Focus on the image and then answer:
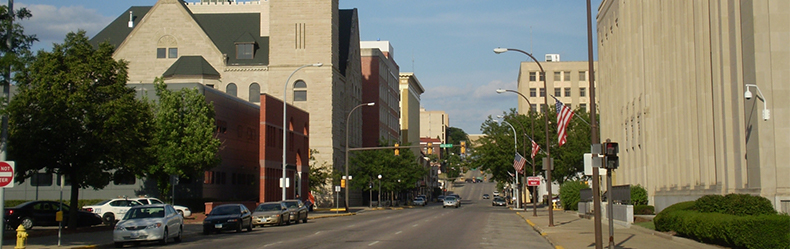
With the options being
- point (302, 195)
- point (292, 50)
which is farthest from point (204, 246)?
point (292, 50)

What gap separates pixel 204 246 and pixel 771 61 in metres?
18.7

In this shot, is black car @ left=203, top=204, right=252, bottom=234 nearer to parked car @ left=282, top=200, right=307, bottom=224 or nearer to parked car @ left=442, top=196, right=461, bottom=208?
parked car @ left=282, top=200, right=307, bottom=224

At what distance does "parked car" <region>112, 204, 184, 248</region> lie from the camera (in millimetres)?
23562

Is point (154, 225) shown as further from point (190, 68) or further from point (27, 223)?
point (190, 68)

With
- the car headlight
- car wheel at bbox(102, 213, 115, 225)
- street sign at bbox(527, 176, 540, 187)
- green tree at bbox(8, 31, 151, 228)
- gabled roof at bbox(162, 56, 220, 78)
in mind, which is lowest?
car wheel at bbox(102, 213, 115, 225)

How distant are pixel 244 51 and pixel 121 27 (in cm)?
1472

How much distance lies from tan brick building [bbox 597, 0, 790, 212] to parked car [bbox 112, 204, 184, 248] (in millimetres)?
19076

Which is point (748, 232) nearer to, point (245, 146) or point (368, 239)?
point (368, 239)

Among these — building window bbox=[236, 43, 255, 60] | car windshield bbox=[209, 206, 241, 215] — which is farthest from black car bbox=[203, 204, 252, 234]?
building window bbox=[236, 43, 255, 60]

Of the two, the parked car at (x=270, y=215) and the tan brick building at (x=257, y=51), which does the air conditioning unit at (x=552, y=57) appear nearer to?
the tan brick building at (x=257, y=51)

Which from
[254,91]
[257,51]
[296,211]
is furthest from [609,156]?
[257,51]

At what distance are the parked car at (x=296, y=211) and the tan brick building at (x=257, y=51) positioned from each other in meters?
35.8

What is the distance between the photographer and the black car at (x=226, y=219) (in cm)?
3127

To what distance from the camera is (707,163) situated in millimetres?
32156
